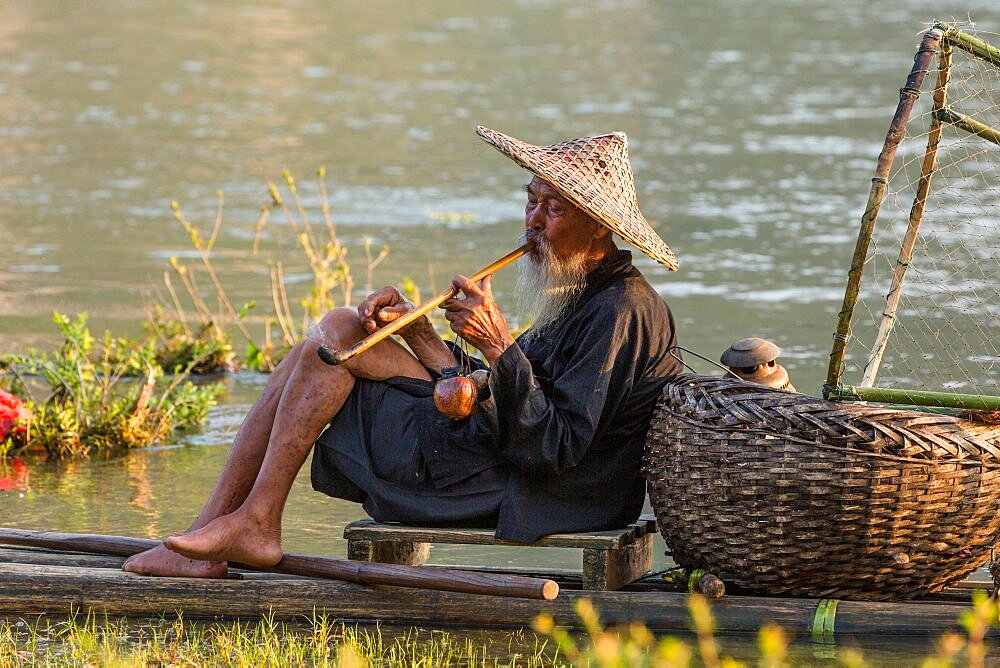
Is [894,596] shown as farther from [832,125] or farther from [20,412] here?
[832,125]

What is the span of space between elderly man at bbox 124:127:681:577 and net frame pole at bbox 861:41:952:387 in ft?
2.13

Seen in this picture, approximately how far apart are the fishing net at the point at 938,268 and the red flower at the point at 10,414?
10.5 feet

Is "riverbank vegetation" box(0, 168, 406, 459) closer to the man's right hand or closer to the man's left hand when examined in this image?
the man's right hand

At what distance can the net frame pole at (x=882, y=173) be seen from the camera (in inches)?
163

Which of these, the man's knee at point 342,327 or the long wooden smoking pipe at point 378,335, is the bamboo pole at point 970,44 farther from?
the man's knee at point 342,327

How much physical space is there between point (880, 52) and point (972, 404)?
17.9m

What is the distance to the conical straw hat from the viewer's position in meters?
4.42

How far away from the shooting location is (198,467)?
645 cm

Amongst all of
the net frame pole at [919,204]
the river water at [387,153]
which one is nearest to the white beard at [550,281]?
the net frame pole at [919,204]

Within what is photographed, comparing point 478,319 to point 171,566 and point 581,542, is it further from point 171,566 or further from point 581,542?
point 171,566

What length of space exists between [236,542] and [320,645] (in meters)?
0.56

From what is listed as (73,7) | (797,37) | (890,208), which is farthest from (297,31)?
(890,208)

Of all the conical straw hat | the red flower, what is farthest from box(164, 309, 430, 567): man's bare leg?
the red flower

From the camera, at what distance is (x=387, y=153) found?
46.4ft
